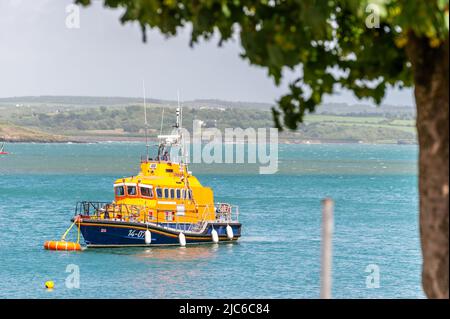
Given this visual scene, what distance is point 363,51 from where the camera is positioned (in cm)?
1088

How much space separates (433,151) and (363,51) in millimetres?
1400

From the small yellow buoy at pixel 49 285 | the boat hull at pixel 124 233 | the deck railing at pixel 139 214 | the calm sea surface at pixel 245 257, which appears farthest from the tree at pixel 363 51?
the boat hull at pixel 124 233

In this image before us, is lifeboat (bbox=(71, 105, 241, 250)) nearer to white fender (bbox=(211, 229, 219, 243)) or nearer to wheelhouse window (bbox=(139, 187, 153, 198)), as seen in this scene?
wheelhouse window (bbox=(139, 187, 153, 198))

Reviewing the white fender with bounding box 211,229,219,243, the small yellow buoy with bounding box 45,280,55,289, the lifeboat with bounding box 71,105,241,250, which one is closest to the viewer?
the small yellow buoy with bounding box 45,280,55,289

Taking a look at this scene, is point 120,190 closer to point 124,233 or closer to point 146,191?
point 146,191

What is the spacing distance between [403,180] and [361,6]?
5326 inches

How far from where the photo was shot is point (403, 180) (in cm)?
14225

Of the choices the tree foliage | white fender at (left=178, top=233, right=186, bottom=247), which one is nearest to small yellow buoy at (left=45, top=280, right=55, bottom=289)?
white fender at (left=178, top=233, right=186, bottom=247)

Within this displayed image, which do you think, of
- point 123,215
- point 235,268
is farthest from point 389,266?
point 123,215

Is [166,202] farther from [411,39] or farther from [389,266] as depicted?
[411,39]

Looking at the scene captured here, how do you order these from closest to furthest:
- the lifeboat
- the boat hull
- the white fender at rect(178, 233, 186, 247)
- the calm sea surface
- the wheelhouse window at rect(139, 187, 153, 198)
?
1. the calm sea surface
2. the wheelhouse window at rect(139, 187, 153, 198)
3. the lifeboat
4. the boat hull
5. the white fender at rect(178, 233, 186, 247)

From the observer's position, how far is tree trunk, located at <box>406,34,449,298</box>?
991 cm

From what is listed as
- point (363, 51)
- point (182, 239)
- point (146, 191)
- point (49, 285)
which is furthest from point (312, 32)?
point (182, 239)
